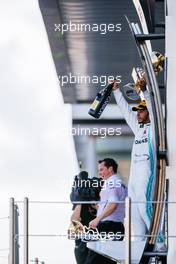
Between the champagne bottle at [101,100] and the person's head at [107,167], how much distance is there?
0.81 ft

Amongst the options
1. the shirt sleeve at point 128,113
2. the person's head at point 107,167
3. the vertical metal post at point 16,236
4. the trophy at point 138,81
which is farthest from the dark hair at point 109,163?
the vertical metal post at point 16,236

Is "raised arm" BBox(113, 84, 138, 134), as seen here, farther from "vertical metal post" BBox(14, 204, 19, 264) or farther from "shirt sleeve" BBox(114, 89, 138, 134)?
"vertical metal post" BBox(14, 204, 19, 264)

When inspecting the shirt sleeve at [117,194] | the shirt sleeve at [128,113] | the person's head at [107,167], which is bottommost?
the shirt sleeve at [117,194]

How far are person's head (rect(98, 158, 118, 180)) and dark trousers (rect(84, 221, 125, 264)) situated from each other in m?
0.24

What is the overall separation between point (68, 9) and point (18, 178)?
861mm

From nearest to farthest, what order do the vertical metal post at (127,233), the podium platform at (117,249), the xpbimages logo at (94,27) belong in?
the vertical metal post at (127,233) → the podium platform at (117,249) → the xpbimages logo at (94,27)

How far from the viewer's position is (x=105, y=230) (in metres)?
8.18

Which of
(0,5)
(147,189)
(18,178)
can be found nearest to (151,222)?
(147,189)

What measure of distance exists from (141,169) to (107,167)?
0.55ft

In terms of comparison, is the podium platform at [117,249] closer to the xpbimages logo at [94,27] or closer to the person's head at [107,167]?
the person's head at [107,167]

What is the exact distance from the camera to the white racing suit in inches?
320

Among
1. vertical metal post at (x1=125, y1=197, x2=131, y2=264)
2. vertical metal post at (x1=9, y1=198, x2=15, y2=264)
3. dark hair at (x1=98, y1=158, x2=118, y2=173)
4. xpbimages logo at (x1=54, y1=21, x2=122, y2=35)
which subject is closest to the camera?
vertical metal post at (x1=125, y1=197, x2=131, y2=264)

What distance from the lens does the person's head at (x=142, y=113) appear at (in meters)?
8.17

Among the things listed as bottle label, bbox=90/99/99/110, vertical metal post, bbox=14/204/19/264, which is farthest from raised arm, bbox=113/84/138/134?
vertical metal post, bbox=14/204/19/264
